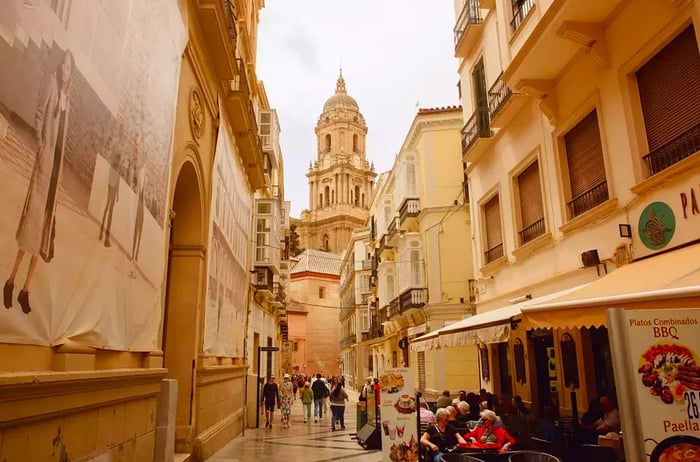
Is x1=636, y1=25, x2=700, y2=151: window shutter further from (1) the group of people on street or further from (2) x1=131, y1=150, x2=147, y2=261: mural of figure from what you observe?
(1) the group of people on street

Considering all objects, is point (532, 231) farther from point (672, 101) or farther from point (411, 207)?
point (411, 207)

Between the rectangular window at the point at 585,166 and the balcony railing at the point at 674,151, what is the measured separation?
1139 mm

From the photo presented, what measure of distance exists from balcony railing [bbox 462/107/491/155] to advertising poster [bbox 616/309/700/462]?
32.7 ft

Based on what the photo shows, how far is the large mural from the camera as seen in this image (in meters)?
3.43

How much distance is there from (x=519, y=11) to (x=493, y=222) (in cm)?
505

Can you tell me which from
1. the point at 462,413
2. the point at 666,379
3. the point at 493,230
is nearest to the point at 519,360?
the point at 462,413

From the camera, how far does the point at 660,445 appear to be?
3.40m

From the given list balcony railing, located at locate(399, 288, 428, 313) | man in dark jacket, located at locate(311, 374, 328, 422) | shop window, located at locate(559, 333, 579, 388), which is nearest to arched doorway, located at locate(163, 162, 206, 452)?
shop window, located at locate(559, 333, 579, 388)

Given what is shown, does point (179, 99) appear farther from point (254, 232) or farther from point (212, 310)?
point (254, 232)

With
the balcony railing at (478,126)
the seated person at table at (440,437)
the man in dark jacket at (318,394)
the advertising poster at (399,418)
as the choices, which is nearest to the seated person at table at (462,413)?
the seated person at table at (440,437)

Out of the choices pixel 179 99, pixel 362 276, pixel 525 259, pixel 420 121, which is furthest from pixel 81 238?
pixel 362 276

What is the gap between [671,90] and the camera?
7.01 m

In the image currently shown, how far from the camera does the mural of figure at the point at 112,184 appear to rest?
511cm

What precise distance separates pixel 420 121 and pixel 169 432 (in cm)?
1846
